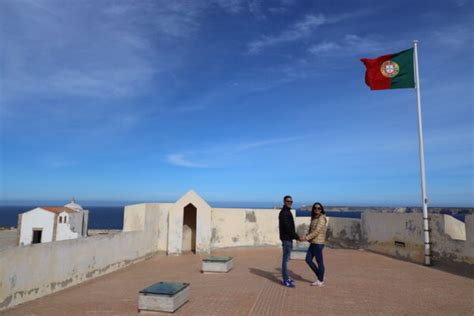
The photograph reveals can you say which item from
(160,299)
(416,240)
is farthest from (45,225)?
(416,240)

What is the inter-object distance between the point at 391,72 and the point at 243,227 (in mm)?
8433

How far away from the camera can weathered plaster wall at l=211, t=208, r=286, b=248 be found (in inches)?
590

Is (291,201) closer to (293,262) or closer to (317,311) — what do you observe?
(317,311)

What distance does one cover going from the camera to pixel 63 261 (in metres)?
8.34

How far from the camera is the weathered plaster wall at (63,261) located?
6711mm

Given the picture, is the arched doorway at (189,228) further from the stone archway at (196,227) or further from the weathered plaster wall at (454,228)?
the weathered plaster wall at (454,228)

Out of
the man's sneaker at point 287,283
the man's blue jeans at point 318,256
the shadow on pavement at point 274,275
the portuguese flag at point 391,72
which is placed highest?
the portuguese flag at point 391,72

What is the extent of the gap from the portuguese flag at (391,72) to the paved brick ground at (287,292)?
18.6ft

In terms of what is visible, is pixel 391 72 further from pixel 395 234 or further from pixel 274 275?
pixel 274 275

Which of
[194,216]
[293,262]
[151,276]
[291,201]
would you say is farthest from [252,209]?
[291,201]

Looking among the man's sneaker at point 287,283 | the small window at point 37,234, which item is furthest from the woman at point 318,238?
the small window at point 37,234

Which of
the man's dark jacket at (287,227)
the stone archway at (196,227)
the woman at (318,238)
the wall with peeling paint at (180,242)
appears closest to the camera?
the wall with peeling paint at (180,242)

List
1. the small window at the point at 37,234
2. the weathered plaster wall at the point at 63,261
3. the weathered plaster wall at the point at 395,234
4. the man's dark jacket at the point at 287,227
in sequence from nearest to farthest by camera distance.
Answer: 1. the weathered plaster wall at the point at 63,261
2. the man's dark jacket at the point at 287,227
3. the weathered plaster wall at the point at 395,234
4. the small window at the point at 37,234

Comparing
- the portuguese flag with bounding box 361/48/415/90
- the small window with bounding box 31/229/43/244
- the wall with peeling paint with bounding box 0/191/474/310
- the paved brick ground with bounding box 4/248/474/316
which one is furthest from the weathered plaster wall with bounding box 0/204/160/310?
the small window with bounding box 31/229/43/244
